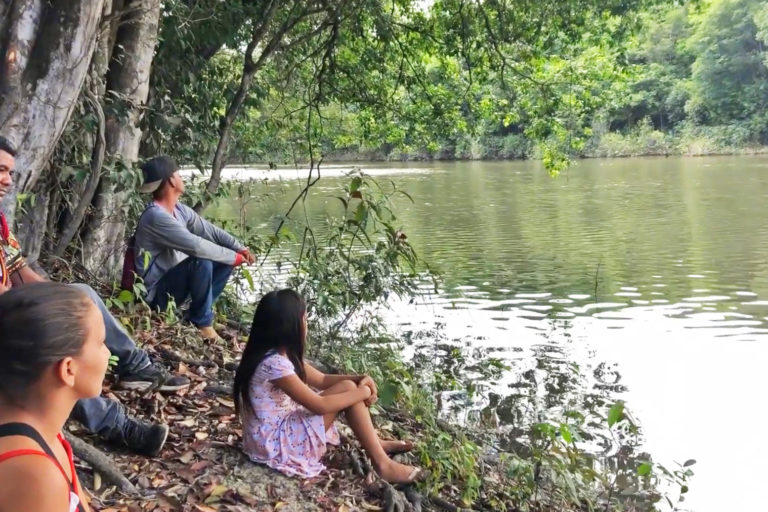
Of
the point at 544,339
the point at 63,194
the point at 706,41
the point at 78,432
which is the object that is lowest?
the point at 544,339

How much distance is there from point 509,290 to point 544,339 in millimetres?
2206

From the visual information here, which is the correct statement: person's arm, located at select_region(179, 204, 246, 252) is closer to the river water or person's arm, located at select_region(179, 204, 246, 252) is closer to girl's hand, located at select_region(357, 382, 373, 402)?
girl's hand, located at select_region(357, 382, 373, 402)

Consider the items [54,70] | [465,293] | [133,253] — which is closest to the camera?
[54,70]

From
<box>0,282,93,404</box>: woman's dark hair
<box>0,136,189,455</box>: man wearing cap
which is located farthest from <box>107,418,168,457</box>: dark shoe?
<box>0,282,93,404</box>: woman's dark hair

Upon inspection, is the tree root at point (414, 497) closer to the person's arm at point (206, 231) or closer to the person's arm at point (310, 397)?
the person's arm at point (310, 397)

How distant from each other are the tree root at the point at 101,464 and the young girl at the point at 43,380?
1141mm

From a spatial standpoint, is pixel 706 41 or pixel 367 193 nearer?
pixel 367 193

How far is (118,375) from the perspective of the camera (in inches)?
132

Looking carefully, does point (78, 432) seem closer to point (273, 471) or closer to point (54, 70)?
point (273, 471)

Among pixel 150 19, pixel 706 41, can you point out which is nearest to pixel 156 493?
pixel 150 19

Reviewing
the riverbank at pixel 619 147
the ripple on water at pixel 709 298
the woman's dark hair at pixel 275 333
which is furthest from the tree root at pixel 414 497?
the riverbank at pixel 619 147

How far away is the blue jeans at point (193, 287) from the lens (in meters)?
4.48

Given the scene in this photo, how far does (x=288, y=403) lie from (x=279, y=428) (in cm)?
12

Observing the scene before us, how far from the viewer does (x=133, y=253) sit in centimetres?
446
